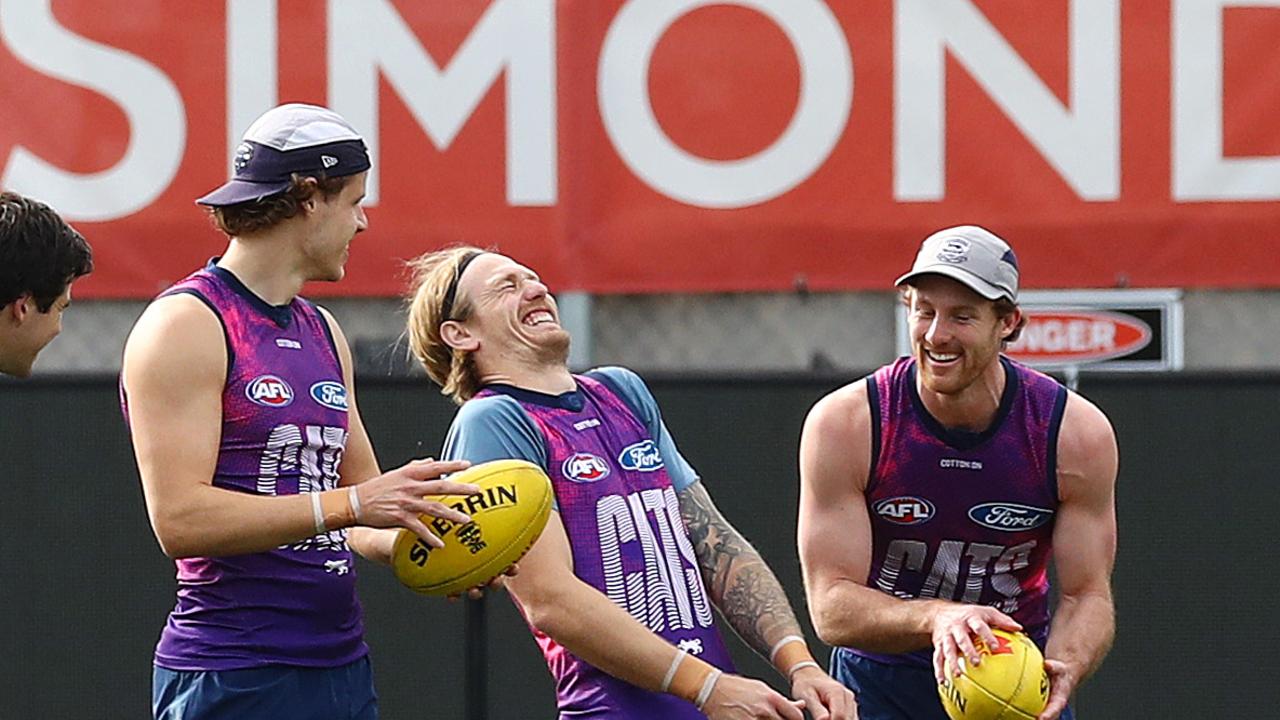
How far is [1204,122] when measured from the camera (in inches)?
227

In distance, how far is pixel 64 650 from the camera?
543 centimetres

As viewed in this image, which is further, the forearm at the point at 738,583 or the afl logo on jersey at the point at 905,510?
the afl logo on jersey at the point at 905,510

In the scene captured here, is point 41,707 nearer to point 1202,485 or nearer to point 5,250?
point 5,250

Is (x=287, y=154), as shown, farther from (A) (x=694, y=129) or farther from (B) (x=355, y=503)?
(A) (x=694, y=129)

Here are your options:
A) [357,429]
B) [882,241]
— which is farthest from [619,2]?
[357,429]

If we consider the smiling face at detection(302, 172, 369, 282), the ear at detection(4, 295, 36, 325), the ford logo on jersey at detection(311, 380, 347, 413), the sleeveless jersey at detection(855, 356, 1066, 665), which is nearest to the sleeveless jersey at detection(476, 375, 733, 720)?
the ford logo on jersey at detection(311, 380, 347, 413)

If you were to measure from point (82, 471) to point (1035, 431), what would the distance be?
9.63 ft

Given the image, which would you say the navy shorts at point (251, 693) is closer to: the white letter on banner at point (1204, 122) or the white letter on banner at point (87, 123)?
the white letter on banner at point (87, 123)

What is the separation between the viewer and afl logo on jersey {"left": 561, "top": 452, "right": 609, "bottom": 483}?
3416mm

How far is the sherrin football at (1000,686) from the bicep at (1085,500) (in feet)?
1.44

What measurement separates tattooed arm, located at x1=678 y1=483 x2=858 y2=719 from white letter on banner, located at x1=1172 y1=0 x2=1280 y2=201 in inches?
108

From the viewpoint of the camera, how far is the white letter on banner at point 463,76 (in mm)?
5883

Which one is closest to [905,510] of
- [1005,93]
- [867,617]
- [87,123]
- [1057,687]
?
[867,617]

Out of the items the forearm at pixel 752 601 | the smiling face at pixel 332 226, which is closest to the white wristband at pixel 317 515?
the smiling face at pixel 332 226
